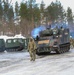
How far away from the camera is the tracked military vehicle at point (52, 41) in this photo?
28.7m

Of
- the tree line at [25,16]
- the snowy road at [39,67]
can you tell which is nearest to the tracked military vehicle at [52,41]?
the snowy road at [39,67]

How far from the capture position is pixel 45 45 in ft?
94.3

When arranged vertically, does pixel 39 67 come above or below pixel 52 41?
below

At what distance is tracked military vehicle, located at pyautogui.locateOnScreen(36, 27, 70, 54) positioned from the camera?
94.2 ft

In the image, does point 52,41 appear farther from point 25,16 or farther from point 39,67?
point 25,16

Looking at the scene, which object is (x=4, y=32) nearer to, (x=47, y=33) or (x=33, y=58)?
(x=47, y=33)

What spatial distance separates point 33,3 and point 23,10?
19.5ft

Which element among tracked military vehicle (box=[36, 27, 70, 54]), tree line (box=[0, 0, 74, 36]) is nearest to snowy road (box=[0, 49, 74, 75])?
tracked military vehicle (box=[36, 27, 70, 54])

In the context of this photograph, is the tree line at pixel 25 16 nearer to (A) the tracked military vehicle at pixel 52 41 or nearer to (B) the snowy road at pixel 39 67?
(A) the tracked military vehicle at pixel 52 41

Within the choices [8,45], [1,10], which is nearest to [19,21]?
[1,10]

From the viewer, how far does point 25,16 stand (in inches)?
3120

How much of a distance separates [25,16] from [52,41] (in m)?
50.6

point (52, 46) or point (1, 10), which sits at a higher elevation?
point (1, 10)

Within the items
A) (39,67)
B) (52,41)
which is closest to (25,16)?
(52,41)
